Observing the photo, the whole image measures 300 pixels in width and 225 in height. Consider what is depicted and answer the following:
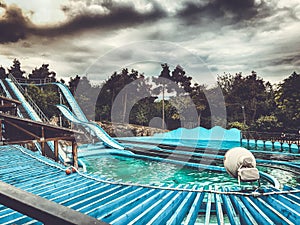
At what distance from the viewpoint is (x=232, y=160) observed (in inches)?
145

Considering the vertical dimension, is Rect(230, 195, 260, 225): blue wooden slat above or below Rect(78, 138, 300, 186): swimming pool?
above

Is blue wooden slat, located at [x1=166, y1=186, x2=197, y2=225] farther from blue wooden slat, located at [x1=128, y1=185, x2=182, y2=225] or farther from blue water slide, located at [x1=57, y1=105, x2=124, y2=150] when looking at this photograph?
blue water slide, located at [x1=57, y1=105, x2=124, y2=150]

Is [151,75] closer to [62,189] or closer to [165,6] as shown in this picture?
[165,6]

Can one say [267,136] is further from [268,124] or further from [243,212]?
[243,212]

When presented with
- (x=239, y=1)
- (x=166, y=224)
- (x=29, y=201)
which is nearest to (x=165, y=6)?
(x=239, y=1)

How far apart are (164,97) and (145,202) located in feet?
81.4

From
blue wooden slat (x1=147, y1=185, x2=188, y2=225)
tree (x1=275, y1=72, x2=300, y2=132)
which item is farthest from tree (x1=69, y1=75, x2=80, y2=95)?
blue wooden slat (x1=147, y1=185, x2=188, y2=225)

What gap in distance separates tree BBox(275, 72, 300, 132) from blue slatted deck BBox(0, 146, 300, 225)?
57.9 ft

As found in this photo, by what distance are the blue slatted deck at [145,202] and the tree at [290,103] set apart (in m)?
17.6

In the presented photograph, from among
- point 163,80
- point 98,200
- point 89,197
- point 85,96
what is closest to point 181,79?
point 163,80

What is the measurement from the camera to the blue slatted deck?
98.1 inches

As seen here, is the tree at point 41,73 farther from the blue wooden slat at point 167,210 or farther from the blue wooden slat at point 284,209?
the blue wooden slat at point 284,209

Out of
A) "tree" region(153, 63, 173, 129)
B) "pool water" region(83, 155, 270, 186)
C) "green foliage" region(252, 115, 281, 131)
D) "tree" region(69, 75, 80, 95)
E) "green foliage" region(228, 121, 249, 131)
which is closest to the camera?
"pool water" region(83, 155, 270, 186)

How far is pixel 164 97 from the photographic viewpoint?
27.5m
